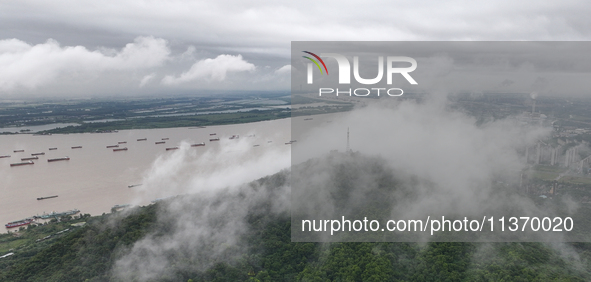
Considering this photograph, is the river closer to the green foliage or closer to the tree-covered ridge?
the green foliage

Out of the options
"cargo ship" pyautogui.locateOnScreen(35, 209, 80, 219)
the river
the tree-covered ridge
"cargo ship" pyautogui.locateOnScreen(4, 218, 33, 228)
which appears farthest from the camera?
the river

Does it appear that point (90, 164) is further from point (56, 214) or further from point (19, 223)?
point (19, 223)

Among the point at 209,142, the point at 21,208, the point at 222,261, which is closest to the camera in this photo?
the point at 222,261

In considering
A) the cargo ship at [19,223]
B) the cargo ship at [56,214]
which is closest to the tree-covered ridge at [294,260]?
the cargo ship at [19,223]

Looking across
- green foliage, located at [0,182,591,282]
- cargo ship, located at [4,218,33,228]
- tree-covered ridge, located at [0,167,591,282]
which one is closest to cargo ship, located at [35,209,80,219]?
cargo ship, located at [4,218,33,228]

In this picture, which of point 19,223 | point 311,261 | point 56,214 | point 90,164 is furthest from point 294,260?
point 90,164

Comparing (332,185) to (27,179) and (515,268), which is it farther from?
(27,179)

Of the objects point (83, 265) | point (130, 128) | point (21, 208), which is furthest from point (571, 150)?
point (130, 128)

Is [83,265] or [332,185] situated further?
[332,185]

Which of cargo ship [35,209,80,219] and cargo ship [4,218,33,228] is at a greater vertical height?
cargo ship [35,209,80,219]

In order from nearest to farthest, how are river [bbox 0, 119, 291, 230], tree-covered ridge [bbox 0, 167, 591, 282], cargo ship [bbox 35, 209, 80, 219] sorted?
1. tree-covered ridge [bbox 0, 167, 591, 282]
2. cargo ship [bbox 35, 209, 80, 219]
3. river [bbox 0, 119, 291, 230]

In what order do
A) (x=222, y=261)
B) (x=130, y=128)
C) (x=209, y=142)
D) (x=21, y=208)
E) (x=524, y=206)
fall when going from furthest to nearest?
(x=130, y=128), (x=209, y=142), (x=21, y=208), (x=524, y=206), (x=222, y=261)
